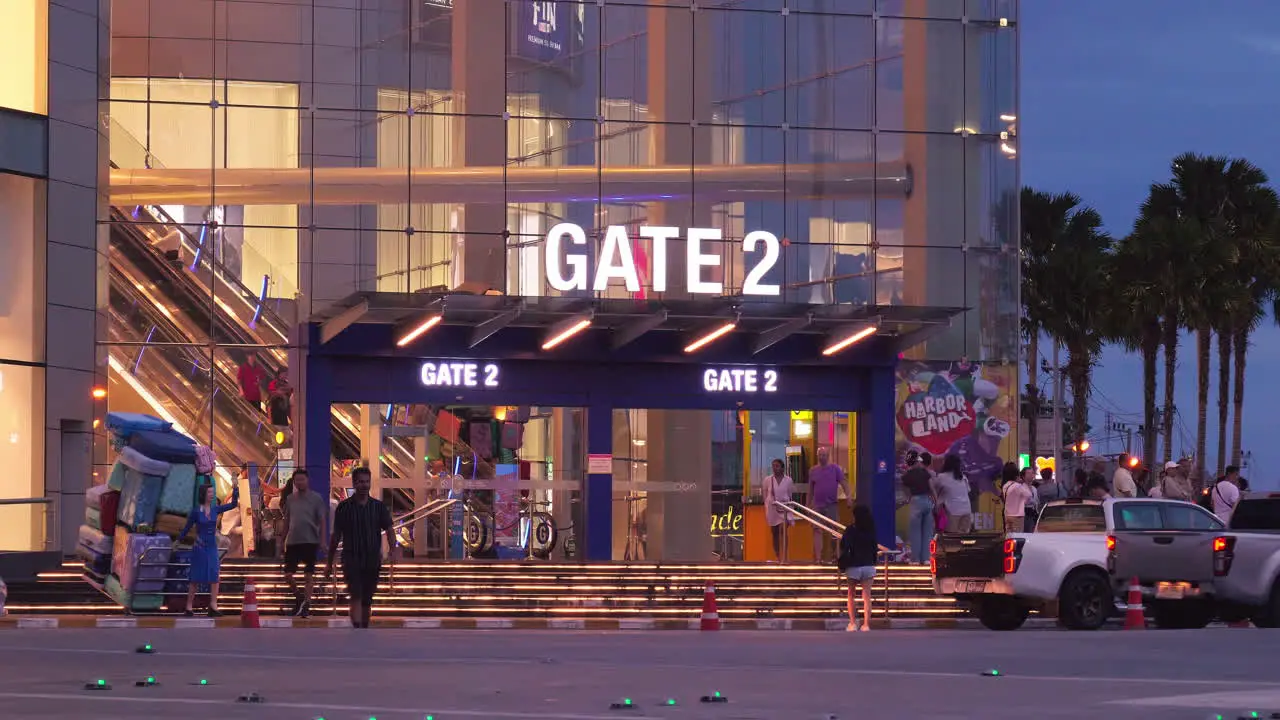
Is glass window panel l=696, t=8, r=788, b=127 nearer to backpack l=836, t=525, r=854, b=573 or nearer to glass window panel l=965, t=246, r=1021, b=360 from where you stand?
glass window panel l=965, t=246, r=1021, b=360

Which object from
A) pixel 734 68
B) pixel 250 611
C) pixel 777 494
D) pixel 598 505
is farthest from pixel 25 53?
pixel 250 611

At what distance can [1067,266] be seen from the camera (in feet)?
203

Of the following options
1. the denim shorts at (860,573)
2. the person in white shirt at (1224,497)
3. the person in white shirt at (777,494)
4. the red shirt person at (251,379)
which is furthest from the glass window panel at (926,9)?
the denim shorts at (860,573)

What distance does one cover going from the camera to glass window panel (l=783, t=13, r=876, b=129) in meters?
39.5

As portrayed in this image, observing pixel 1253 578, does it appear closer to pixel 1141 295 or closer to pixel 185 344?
pixel 185 344

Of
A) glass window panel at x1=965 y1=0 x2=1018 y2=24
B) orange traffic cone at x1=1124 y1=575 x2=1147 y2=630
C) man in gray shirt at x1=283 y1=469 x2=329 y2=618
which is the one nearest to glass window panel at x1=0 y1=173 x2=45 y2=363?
man in gray shirt at x1=283 y1=469 x2=329 y2=618

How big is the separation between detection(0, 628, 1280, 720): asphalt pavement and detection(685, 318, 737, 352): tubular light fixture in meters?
13.6

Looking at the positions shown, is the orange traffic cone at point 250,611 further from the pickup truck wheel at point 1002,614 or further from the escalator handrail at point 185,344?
the escalator handrail at point 185,344

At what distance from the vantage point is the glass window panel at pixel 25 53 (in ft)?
110

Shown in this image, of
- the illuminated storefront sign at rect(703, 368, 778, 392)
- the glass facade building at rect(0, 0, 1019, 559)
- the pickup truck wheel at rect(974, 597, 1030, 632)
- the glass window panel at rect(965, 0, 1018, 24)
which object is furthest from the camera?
the glass window panel at rect(965, 0, 1018, 24)

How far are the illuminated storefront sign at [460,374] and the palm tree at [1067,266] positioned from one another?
30.2 meters

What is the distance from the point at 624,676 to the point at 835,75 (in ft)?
87.0

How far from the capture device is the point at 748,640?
2077 centimetres

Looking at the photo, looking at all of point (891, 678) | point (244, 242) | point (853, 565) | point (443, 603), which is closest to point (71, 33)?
point (244, 242)
